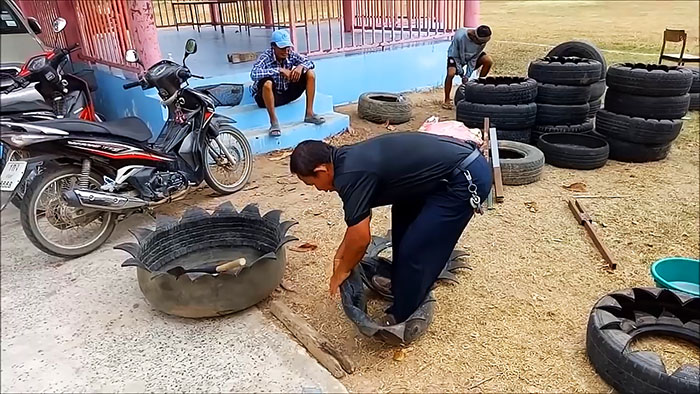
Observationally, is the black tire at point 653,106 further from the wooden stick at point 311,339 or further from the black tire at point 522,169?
the wooden stick at point 311,339

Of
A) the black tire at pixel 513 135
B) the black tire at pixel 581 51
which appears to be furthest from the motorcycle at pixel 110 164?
the black tire at pixel 581 51

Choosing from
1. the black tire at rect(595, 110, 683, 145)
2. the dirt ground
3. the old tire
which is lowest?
the dirt ground

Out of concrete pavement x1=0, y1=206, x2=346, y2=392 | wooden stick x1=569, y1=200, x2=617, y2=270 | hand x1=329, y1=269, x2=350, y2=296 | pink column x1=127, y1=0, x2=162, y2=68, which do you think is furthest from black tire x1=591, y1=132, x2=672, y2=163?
pink column x1=127, y1=0, x2=162, y2=68

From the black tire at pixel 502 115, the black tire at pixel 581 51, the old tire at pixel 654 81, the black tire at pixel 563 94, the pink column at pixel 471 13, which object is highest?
the pink column at pixel 471 13

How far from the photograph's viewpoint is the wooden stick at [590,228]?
3.17 metres

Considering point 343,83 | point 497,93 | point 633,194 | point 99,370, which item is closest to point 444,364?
point 99,370

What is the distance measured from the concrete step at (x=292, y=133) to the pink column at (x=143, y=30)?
1.04 metres

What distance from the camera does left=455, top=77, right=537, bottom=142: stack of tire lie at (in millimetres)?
4984

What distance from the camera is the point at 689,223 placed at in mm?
3736

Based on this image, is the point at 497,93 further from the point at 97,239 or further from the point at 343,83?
the point at 97,239

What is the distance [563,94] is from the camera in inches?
200

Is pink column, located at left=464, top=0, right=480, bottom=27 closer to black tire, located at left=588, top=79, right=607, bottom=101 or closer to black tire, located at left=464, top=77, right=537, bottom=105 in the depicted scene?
black tire, located at left=588, top=79, right=607, bottom=101

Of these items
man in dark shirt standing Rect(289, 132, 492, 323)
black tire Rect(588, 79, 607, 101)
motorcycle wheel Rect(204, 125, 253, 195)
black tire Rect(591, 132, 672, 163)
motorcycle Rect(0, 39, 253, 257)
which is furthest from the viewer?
black tire Rect(588, 79, 607, 101)

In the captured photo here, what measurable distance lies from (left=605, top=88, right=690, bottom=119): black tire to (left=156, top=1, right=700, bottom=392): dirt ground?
477 millimetres
